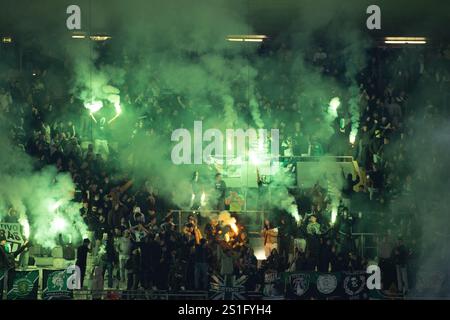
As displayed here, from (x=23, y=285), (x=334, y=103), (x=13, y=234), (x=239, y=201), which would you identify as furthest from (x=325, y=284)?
(x=13, y=234)

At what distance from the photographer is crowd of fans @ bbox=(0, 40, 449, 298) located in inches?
464

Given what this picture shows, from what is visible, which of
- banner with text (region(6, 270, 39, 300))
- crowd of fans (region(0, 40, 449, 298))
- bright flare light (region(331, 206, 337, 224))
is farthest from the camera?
bright flare light (region(331, 206, 337, 224))

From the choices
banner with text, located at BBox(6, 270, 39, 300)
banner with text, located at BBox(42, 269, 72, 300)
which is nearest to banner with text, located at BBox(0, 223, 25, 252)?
banner with text, located at BBox(6, 270, 39, 300)

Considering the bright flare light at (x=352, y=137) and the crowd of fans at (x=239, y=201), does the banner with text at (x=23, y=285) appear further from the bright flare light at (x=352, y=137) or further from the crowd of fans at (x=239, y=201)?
the bright flare light at (x=352, y=137)

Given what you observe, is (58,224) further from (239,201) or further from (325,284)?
(325,284)

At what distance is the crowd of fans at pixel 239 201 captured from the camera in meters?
11.8

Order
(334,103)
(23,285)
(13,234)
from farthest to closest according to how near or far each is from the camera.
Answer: (334,103), (13,234), (23,285)

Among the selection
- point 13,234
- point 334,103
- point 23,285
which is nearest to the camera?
point 23,285

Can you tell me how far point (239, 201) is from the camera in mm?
11891

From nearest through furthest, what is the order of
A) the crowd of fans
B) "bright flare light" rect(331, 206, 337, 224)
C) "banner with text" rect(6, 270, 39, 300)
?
"banner with text" rect(6, 270, 39, 300) → the crowd of fans → "bright flare light" rect(331, 206, 337, 224)

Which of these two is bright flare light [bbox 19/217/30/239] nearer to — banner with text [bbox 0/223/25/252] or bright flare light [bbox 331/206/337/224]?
banner with text [bbox 0/223/25/252]

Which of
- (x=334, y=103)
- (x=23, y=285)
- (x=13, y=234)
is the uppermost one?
(x=334, y=103)
